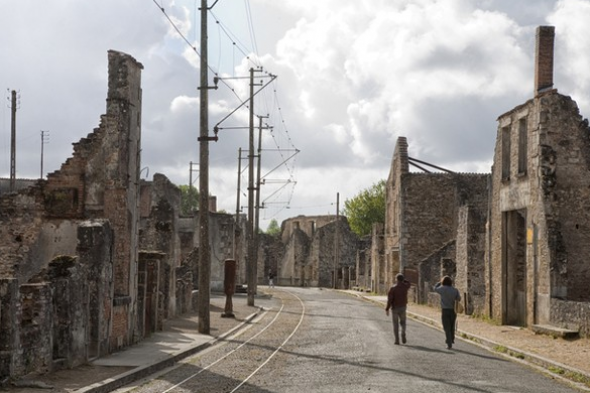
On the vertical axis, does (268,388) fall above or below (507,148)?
below

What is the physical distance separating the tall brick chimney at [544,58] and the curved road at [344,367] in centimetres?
833

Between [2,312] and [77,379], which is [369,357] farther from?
[2,312]

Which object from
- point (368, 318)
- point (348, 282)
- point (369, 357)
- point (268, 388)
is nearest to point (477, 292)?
point (368, 318)

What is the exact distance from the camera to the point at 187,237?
171ft

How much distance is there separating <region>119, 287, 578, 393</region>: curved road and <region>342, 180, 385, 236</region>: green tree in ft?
263

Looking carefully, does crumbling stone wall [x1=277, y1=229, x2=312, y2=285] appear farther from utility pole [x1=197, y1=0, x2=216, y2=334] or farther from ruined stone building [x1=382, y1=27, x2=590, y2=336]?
utility pole [x1=197, y1=0, x2=216, y2=334]

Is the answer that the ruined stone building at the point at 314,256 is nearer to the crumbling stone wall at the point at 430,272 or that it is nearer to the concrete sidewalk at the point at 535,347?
the crumbling stone wall at the point at 430,272

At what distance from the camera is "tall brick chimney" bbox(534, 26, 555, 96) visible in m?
26.5

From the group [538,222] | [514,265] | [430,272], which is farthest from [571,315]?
[430,272]

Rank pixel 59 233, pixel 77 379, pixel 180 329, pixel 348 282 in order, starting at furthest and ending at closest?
1. pixel 348 282
2. pixel 180 329
3. pixel 59 233
4. pixel 77 379

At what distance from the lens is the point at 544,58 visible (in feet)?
87.7

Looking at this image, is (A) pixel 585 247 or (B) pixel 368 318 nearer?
(A) pixel 585 247

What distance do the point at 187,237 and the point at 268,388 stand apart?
40.2m

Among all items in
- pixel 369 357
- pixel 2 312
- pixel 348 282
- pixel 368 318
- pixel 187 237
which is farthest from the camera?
pixel 348 282
